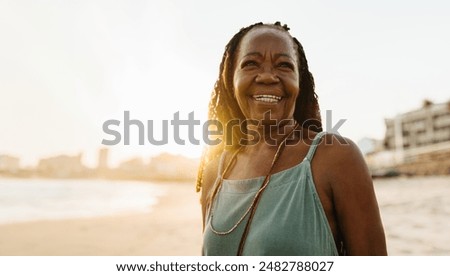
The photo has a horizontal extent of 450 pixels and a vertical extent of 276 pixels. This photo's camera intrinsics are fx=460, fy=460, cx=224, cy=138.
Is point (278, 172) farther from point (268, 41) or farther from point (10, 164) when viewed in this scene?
point (10, 164)

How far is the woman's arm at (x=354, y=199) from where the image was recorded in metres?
1.04

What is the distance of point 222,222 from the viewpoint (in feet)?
3.97

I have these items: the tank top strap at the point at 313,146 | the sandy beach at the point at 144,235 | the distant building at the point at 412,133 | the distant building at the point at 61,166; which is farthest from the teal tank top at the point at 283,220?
the distant building at the point at 412,133

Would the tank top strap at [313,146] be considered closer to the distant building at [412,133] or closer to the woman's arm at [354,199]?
the woman's arm at [354,199]

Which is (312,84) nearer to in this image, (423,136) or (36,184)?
(36,184)

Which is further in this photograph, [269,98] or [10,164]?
[10,164]

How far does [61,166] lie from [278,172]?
1576cm

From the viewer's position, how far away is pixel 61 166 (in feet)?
51.9

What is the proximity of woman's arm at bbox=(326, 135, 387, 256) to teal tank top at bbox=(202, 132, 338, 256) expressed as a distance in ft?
0.14

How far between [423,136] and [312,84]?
34.3m

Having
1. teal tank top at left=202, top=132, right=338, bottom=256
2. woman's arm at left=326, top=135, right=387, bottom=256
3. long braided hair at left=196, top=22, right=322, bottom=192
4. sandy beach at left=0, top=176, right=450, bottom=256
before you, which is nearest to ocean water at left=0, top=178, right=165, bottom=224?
sandy beach at left=0, top=176, right=450, bottom=256
